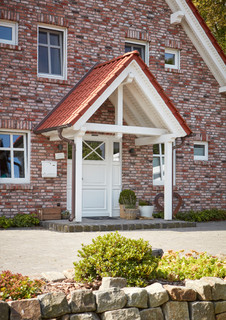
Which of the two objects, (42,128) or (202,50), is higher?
(202,50)

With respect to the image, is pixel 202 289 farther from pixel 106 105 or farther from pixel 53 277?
pixel 106 105

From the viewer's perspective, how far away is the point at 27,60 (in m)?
12.6

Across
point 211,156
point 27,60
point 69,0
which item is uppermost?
point 69,0

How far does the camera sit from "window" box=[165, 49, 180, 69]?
15398 millimetres

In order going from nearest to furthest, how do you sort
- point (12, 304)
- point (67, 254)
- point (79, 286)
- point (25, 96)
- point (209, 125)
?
point (12, 304)
point (79, 286)
point (67, 254)
point (25, 96)
point (209, 125)

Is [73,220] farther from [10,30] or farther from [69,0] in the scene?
[69,0]

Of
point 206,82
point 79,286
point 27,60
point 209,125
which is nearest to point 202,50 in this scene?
point 206,82

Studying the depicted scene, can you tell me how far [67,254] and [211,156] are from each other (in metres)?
9.73

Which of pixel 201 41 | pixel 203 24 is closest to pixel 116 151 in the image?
pixel 201 41

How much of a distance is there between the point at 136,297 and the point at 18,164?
893cm

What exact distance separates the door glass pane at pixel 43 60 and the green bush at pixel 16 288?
959 cm

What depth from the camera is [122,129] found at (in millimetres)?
11992

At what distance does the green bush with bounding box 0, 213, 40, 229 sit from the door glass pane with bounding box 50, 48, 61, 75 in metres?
4.44

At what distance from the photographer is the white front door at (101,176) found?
13.4 meters
